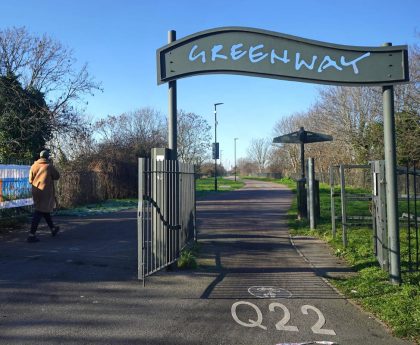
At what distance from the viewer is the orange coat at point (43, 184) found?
10305 millimetres

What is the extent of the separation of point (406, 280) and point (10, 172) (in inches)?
402

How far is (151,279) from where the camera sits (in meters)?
6.83

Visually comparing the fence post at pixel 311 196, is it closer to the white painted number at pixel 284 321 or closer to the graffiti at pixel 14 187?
the white painted number at pixel 284 321

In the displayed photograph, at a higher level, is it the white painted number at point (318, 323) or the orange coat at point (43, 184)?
the orange coat at point (43, 184)

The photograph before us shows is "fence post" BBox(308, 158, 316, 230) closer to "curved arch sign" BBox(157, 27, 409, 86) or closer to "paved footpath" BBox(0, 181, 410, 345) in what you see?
"paved footpath" BBox(0, 181, 410, 345)

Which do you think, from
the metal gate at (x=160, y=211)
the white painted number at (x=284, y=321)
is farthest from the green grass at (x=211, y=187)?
the white painted number at (x=284, y=321)

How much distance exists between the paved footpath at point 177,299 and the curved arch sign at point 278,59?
3.12m

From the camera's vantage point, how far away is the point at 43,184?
10.4 meters

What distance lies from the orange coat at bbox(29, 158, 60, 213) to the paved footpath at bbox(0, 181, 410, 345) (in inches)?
36.5

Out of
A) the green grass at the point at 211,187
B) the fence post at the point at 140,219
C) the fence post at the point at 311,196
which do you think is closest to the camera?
the fence post at the point at 140,219

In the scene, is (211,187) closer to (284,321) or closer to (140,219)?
(140,219)

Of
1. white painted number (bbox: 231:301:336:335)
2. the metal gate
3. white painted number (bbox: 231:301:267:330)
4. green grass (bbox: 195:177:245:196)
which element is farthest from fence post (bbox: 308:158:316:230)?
green grass (bbox: 195:177:245:196)

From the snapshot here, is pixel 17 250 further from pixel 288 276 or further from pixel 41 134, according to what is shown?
pixel 41 134

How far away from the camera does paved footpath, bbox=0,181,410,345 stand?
183 inches
